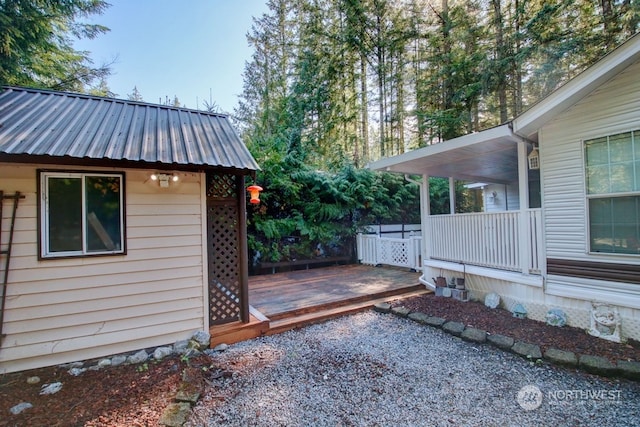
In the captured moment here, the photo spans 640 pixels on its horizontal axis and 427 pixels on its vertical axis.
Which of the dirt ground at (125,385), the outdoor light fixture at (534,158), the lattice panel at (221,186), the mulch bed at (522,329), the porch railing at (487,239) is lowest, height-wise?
the dirt ground at (125,385)

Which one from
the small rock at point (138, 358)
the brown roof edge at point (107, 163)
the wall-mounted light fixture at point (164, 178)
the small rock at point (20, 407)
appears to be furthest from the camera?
the wall-mounted light fixture at point (164, 178)

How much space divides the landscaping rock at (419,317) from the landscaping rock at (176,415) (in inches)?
129

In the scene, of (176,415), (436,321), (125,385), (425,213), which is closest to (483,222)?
(425,213)

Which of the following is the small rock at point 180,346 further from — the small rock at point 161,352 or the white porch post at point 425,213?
the white porch post at point 425,213

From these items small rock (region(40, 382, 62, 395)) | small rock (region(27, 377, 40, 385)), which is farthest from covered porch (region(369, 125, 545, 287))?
small rock (region(27, 377, 40, 385))

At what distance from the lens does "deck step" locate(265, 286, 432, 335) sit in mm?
4168

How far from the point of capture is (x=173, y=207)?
3.59 m

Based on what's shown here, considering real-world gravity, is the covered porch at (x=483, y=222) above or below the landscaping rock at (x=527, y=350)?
above

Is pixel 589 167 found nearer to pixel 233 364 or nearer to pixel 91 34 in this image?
pixel 233 364

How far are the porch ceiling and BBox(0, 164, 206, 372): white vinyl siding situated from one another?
387 centimetres

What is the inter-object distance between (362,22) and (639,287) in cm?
1364

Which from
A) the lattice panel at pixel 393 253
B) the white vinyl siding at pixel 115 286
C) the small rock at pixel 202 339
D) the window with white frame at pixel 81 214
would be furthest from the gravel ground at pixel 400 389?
the lattice panel at pixel 393 253

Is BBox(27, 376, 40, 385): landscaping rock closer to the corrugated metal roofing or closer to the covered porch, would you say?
the corrugated metal roofing

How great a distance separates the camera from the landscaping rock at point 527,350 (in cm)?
314
